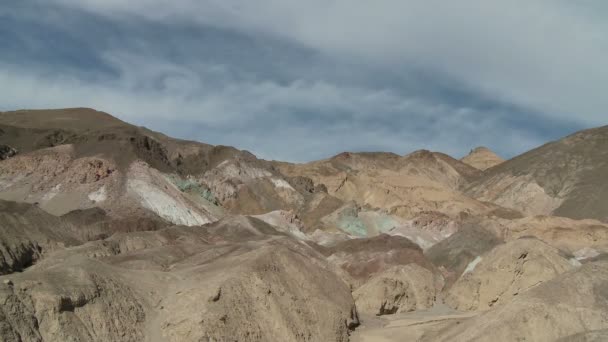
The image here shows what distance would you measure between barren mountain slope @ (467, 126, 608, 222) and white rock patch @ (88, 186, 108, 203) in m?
76.3

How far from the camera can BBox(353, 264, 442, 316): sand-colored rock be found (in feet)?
130

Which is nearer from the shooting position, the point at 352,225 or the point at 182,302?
the point at 182,302

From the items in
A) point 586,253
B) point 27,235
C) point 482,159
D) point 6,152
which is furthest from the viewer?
point 482,159

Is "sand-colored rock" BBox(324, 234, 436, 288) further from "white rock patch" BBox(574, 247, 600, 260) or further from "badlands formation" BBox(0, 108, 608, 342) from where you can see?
"white rock patch" BBox(574, 247, 600, 260)

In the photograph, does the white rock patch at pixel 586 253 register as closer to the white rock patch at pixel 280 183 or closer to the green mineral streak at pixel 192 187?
the white rock patch at pixel 280 183

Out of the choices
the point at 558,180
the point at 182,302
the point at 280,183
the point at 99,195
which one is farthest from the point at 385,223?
the point at 182,302

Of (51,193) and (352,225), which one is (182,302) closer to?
(51,193)

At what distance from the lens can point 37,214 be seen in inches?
2062

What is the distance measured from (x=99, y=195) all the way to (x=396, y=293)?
3657 centimetres

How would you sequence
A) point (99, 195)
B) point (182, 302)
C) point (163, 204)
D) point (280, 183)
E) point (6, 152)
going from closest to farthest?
point (182, 302), point (99, 195), point (163, 204), point (6, 152), point (280, 183)

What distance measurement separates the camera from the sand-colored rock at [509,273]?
3584 cm

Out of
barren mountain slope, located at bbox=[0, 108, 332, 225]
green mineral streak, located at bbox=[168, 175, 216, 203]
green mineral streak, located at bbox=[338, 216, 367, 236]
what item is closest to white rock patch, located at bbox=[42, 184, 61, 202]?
barren mountain slope, located at bbox=[0, 108, 332, 225]

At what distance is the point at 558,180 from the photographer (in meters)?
132

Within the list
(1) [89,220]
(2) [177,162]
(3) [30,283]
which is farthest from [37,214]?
(2) [177,162]
